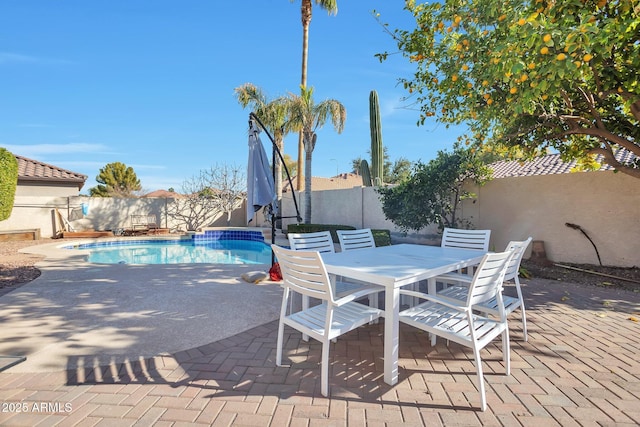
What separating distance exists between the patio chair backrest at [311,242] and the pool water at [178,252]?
19.3ft

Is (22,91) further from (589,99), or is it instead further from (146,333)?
(589,99)

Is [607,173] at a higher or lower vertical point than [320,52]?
lower

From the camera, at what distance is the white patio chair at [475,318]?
2.24 metres

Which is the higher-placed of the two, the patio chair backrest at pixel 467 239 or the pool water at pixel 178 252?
the patio chair backrest at pixel 467 239

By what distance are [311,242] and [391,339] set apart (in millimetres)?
1790

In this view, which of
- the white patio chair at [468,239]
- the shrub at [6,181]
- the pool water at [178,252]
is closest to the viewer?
the white patio chair at [468,239]

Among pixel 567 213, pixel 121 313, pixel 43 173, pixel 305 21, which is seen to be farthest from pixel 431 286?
pixel 43 173

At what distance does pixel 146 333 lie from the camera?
10.6 feet

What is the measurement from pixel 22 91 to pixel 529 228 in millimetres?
16984

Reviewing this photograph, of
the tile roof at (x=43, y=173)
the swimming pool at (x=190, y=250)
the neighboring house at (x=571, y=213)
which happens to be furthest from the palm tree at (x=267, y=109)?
the neighboring house at (x=571, y=213)

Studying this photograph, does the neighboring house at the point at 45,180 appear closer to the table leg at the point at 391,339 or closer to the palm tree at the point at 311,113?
the palm tree at the point at 311,113

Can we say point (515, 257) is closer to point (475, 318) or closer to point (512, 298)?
point (512, 298)

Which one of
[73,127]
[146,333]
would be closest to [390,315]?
[146,333]

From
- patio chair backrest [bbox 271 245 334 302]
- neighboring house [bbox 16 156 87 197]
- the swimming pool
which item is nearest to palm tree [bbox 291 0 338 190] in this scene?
the swimming pool
